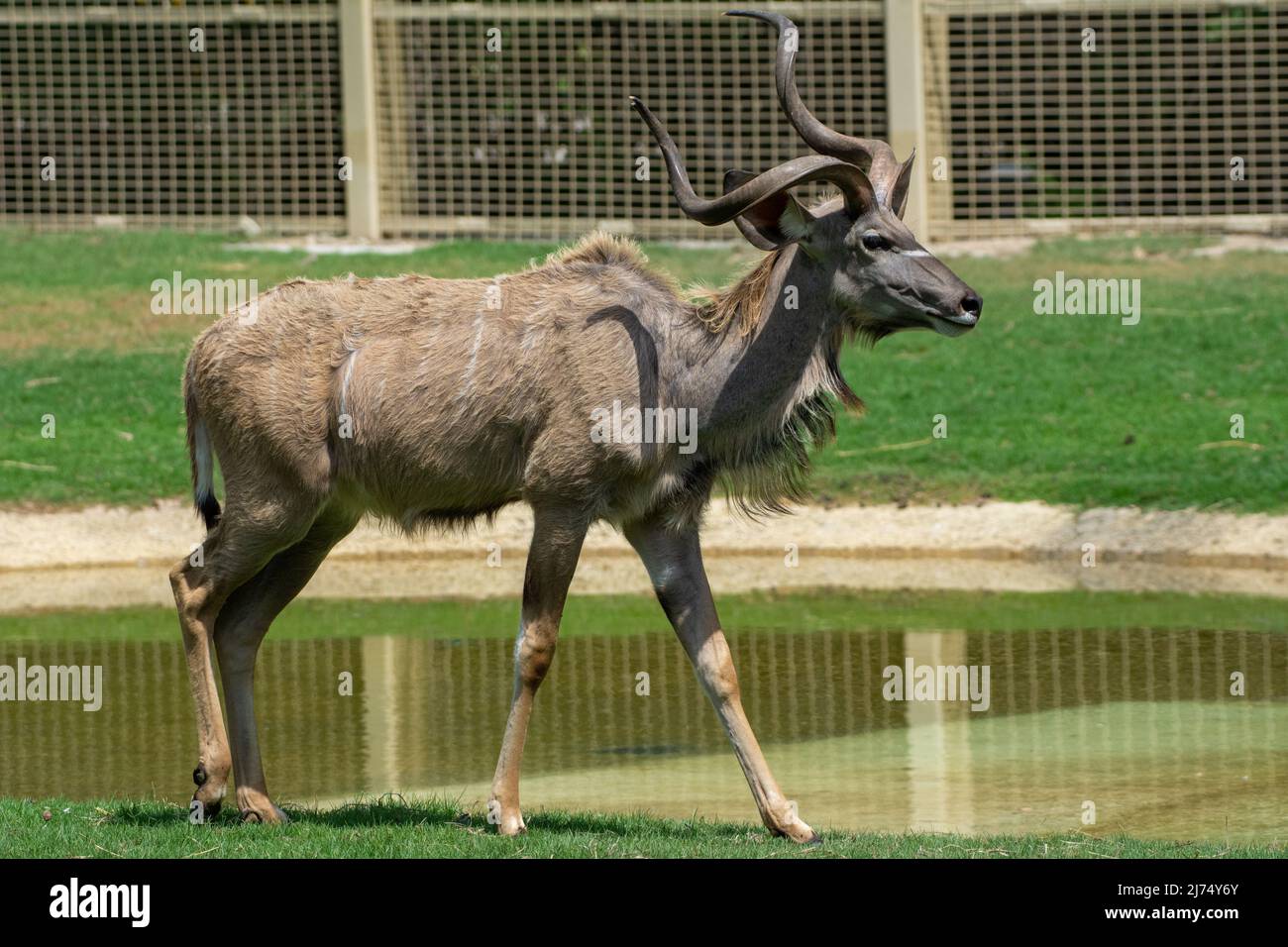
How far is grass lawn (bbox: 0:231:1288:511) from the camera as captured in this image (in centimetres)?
1523

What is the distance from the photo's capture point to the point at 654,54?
22266 mm

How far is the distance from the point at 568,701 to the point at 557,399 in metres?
3.50

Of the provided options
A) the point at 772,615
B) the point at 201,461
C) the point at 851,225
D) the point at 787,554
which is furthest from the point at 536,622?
the point at 787,554

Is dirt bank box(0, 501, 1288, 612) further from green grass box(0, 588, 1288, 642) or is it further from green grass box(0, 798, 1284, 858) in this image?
green grass box(0, 798, 1284, 858)

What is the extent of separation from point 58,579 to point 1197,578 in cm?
777

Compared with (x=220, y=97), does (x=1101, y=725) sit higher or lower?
lower

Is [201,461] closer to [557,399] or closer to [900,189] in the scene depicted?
[557,399]

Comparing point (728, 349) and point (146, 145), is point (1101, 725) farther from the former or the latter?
point (146, 145)

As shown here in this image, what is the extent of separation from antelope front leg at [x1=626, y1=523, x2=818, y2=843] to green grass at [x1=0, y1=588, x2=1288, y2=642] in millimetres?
4698

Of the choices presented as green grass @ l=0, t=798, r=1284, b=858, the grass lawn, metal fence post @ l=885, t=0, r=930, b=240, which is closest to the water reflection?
green grass @ l=0, t=798, r=1284, b=858

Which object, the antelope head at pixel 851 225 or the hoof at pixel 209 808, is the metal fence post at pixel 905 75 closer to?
the antelope head at pixel 851 225

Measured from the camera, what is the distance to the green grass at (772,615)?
1238cm

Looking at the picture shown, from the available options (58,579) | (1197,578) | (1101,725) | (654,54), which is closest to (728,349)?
(1101,725)

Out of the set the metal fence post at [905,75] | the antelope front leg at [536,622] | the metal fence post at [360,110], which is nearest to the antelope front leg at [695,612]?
the antelope front leg at [536,622]
